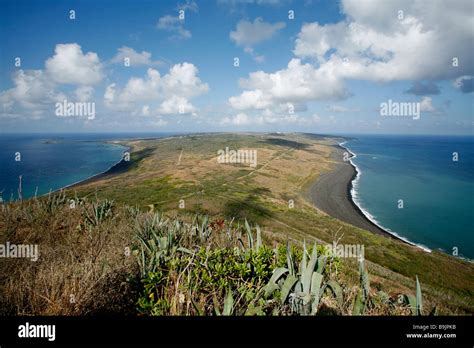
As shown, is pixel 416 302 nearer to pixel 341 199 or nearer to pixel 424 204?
pixel 341 199

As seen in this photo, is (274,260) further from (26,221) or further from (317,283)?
(26,221)

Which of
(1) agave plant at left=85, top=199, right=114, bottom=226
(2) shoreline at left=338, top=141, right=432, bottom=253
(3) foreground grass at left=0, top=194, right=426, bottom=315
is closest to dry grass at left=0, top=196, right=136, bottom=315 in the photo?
(3) foreground grass at left=0, top=194, right=426, bottom=315

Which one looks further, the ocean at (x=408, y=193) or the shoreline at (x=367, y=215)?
the ocean at (x=408, y=193)

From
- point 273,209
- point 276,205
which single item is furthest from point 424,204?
point 273,209

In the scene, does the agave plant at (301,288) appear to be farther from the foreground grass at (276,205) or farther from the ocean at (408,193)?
the ocean at (408,193)

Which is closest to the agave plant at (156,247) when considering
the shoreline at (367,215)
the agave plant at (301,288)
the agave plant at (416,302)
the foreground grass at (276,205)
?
the agave plant at (301,288)

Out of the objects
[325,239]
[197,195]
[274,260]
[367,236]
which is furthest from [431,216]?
[274,260]

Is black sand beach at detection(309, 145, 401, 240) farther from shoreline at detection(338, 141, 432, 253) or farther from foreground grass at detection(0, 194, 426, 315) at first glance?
foreground grass at detection(0, 194, 426, 315)
